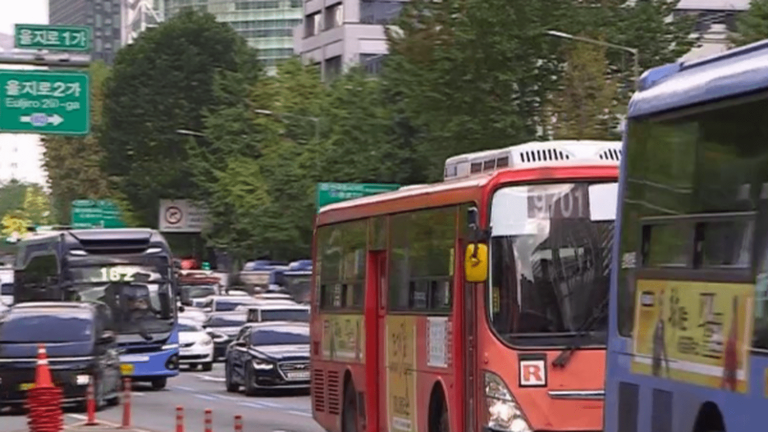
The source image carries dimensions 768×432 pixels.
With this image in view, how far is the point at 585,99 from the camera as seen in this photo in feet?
156

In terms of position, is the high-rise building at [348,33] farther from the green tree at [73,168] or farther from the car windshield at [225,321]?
the car windshield at [225,321]

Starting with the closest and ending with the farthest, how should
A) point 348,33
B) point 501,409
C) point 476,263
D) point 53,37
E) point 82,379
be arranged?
point 476,263 → point 501,409 → point 82,379 → point 53,37 → point 348,33

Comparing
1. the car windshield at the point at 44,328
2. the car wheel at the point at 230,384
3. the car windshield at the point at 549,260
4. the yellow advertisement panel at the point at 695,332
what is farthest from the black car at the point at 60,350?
the yellow advertisement panel at the point at 695,332

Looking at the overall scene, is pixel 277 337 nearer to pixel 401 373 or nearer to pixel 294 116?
pixel 401 373

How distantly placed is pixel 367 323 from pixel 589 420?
15.8ft

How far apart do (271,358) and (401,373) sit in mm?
17078

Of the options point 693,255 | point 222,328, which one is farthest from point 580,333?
point 222,328

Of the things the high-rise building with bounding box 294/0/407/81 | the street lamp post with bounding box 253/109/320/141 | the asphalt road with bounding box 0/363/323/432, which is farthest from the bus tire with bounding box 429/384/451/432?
the high-rise building with bounding box 294/0/407/81

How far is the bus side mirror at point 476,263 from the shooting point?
14.6 m

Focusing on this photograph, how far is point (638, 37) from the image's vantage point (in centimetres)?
5419

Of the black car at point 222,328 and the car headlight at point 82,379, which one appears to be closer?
the car headlight at point 82,379

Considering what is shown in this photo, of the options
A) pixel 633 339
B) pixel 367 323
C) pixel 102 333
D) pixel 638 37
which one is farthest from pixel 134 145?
pixel 633 339

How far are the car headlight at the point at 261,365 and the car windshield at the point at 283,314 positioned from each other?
30.3 ft

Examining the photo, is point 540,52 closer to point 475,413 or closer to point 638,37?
point 638,37
